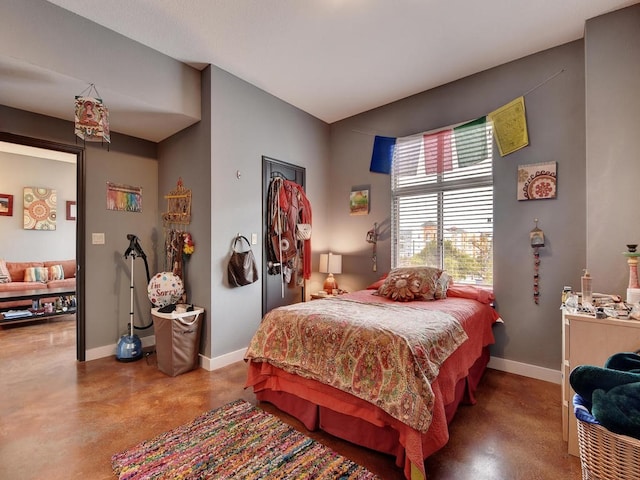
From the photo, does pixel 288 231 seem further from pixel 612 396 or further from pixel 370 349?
pixel 612 396

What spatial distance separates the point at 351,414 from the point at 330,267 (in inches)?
93.3

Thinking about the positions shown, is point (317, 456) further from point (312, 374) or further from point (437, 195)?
point (437, 195)

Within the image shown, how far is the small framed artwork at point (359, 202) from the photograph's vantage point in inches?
154

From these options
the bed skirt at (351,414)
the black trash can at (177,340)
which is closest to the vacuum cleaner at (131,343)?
the black trash can at (177,340)

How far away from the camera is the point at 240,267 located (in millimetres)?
3025

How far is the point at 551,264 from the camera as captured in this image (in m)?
2.67

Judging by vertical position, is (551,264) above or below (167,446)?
above

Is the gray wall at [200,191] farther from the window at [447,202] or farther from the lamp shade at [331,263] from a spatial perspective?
the window at [447,202]

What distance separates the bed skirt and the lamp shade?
76.2 inches

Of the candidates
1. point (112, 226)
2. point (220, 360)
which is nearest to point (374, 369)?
point (220, 360)

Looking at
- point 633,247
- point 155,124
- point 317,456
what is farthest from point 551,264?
point 155,124

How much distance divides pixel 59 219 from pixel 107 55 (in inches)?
182

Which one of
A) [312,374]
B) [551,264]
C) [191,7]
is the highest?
[191,7]

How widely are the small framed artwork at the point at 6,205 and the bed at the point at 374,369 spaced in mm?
5710
